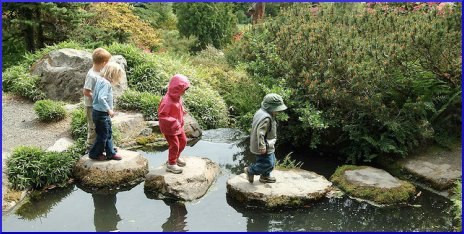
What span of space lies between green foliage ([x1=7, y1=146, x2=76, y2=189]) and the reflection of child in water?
740mm

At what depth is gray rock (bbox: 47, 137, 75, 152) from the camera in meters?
7.87

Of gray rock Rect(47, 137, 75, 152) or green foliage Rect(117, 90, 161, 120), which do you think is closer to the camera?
gray rock Rect(47, 137, 75, 152)

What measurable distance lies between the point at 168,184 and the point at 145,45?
10.3 meters

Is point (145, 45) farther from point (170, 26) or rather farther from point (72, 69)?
point (170, 26)

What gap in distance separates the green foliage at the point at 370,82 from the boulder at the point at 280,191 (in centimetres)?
109

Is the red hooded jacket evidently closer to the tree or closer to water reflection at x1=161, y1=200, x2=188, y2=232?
water reflection at x1=161, y1=200, x2=188, y2=232

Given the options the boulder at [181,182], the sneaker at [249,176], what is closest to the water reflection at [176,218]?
the boulder at [181,182]

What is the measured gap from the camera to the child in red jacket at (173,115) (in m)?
6.73

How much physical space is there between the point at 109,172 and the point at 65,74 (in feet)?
15.5

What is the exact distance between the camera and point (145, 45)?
1634 cm

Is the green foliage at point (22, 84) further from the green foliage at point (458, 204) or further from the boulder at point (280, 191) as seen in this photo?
the green foliage at point (458, 204)

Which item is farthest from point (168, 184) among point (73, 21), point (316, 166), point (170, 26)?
point (170, 26)

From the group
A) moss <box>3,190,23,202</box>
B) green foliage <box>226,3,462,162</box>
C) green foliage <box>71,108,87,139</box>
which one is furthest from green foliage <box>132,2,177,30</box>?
moss <box>3,190,23,202</box>

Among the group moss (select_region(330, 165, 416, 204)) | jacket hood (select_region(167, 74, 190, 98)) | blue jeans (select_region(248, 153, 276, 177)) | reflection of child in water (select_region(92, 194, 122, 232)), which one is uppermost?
jacket hood (select_region(167, 74, 190, 98))
